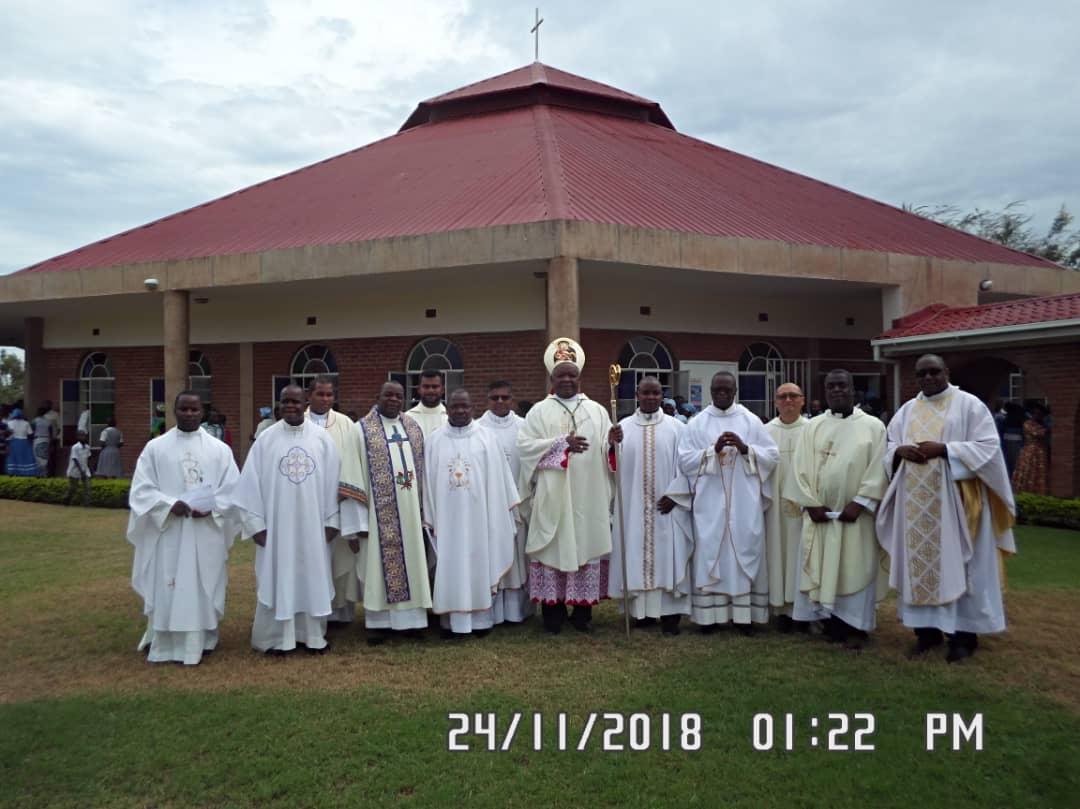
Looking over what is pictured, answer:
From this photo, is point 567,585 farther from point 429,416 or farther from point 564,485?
point 429,416

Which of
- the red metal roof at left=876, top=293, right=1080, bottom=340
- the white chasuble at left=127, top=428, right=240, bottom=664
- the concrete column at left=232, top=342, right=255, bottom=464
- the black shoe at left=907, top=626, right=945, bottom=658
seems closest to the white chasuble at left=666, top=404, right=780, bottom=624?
the black shoe at left=907, top=626, right=945, bottom=658

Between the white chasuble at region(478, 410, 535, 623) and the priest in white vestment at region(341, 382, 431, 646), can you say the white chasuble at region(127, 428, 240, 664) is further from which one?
the white chasuble at region(478, 410, 535, 623)

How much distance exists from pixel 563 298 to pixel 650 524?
567 cm

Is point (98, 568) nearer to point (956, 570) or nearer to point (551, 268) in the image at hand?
point (551, 268)

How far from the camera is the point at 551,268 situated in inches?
463

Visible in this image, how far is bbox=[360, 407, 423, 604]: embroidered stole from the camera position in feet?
20.4

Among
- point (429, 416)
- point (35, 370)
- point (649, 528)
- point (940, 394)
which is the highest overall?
point (35, 370)

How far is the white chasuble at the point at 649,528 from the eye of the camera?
20.9ft

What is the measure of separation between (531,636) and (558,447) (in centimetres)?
134

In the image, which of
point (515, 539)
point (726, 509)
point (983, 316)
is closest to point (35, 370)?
point (515, 539)

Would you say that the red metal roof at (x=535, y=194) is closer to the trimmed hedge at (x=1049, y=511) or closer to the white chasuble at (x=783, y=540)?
the trimmed hedge at (x=1049, y=511)

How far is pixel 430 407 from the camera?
22.6ft

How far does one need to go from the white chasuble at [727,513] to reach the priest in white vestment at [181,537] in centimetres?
317

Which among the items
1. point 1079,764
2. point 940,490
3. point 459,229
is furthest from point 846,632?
point 459,229
